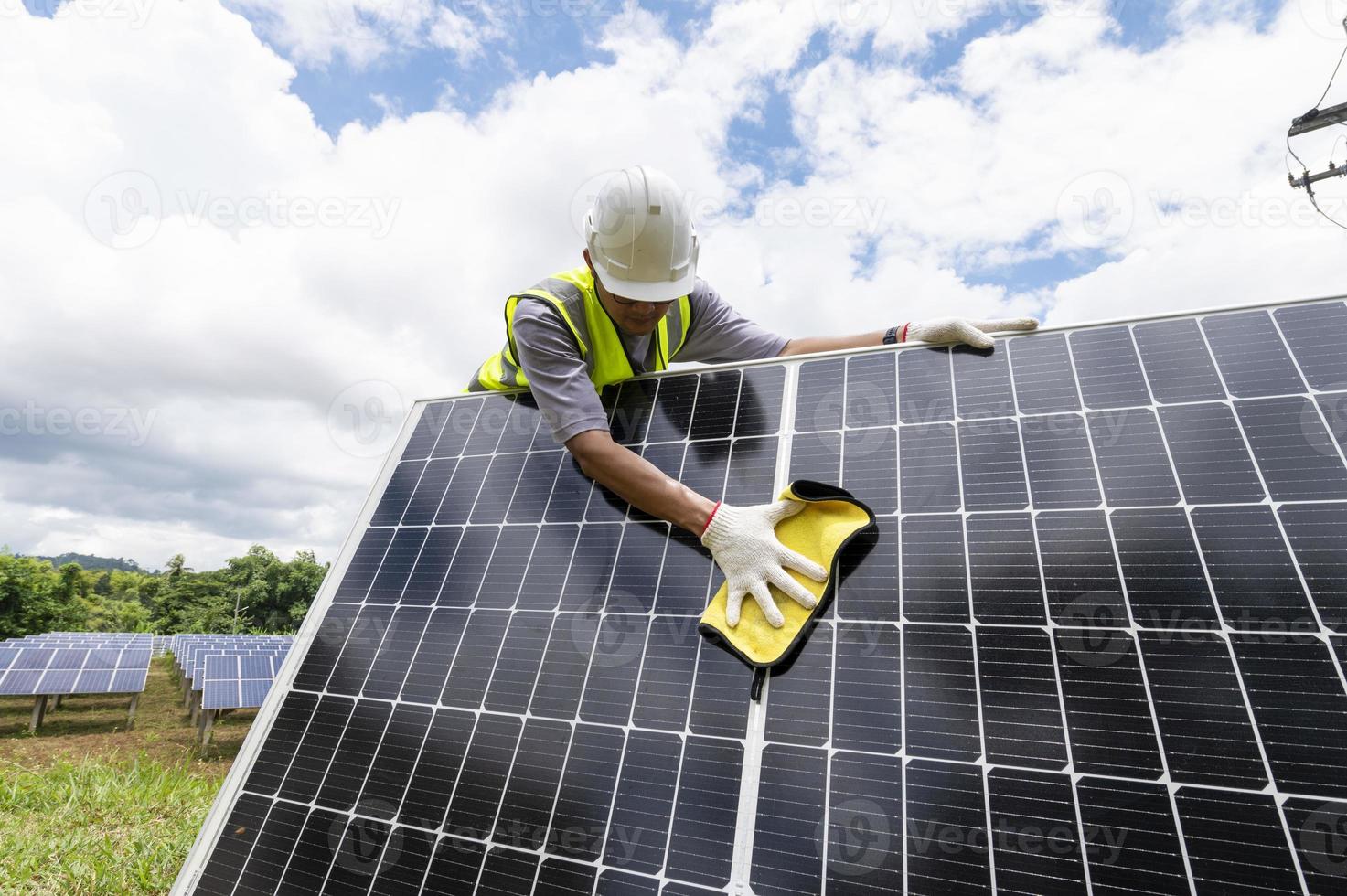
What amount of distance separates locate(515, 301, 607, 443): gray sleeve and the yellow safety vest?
114 mm

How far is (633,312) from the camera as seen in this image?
496cm

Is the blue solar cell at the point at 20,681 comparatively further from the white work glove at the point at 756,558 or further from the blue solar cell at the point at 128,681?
the white work glove at the point at 756,558

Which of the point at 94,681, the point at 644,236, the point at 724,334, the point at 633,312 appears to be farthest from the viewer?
the point at 94,681

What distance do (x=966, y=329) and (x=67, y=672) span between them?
26.2m

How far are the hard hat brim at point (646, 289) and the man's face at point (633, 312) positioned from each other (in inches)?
2.8

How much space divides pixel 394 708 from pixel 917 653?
3.11m

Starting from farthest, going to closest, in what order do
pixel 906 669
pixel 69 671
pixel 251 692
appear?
1. pixel 69 671
2. pixel 251 692
3. pixel 906 669

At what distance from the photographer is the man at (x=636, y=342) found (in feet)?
11.9

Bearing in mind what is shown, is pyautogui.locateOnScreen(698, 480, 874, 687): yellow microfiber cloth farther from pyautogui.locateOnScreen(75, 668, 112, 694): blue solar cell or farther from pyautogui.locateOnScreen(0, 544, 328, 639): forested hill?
pyautogui.locateOnScreen(0, 544, 328, 639): forested hill

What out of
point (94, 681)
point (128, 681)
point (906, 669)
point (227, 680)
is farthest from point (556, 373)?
point (94, 681)

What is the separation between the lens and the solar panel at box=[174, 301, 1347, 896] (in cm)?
256

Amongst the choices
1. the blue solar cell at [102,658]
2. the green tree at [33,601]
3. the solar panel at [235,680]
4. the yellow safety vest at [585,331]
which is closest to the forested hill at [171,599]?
the green tree at [33,601]

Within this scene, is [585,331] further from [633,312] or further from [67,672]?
[67,672]

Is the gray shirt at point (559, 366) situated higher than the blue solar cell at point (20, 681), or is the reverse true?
the gray shirt at point (559, 366)
